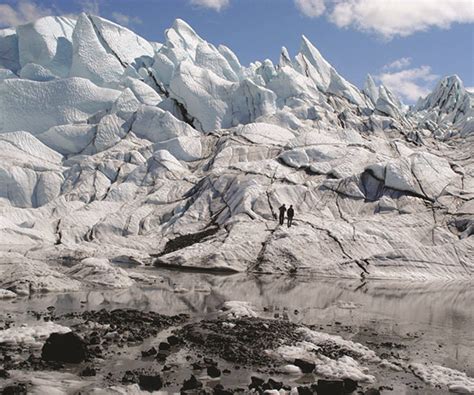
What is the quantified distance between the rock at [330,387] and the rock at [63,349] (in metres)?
3.62

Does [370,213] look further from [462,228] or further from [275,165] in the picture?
[275,165]

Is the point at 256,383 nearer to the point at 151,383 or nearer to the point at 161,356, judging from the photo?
the point at 151,383

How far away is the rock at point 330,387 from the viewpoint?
7441 millimetres

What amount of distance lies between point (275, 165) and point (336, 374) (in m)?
24.4

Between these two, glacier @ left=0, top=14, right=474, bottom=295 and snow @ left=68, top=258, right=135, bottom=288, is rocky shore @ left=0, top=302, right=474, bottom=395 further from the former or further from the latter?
glacier @ left=0, top=14, right=474, bottom=295

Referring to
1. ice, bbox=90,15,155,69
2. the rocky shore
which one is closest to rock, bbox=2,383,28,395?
the rocky shore

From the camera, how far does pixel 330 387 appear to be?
294 inches

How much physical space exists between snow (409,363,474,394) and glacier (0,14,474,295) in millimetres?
10788

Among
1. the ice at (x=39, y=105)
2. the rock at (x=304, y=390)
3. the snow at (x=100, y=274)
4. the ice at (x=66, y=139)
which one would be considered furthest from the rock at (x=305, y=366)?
the ice at (x=39, y=105)

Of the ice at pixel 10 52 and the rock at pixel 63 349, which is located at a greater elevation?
the ice at pixel 10 52

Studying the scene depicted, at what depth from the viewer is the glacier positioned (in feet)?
77.7

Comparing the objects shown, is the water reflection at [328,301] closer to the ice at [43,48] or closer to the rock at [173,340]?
the rock at [173,340]

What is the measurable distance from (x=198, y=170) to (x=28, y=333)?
27.3 meters

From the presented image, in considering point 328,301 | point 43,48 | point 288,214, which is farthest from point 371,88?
point 328,301
